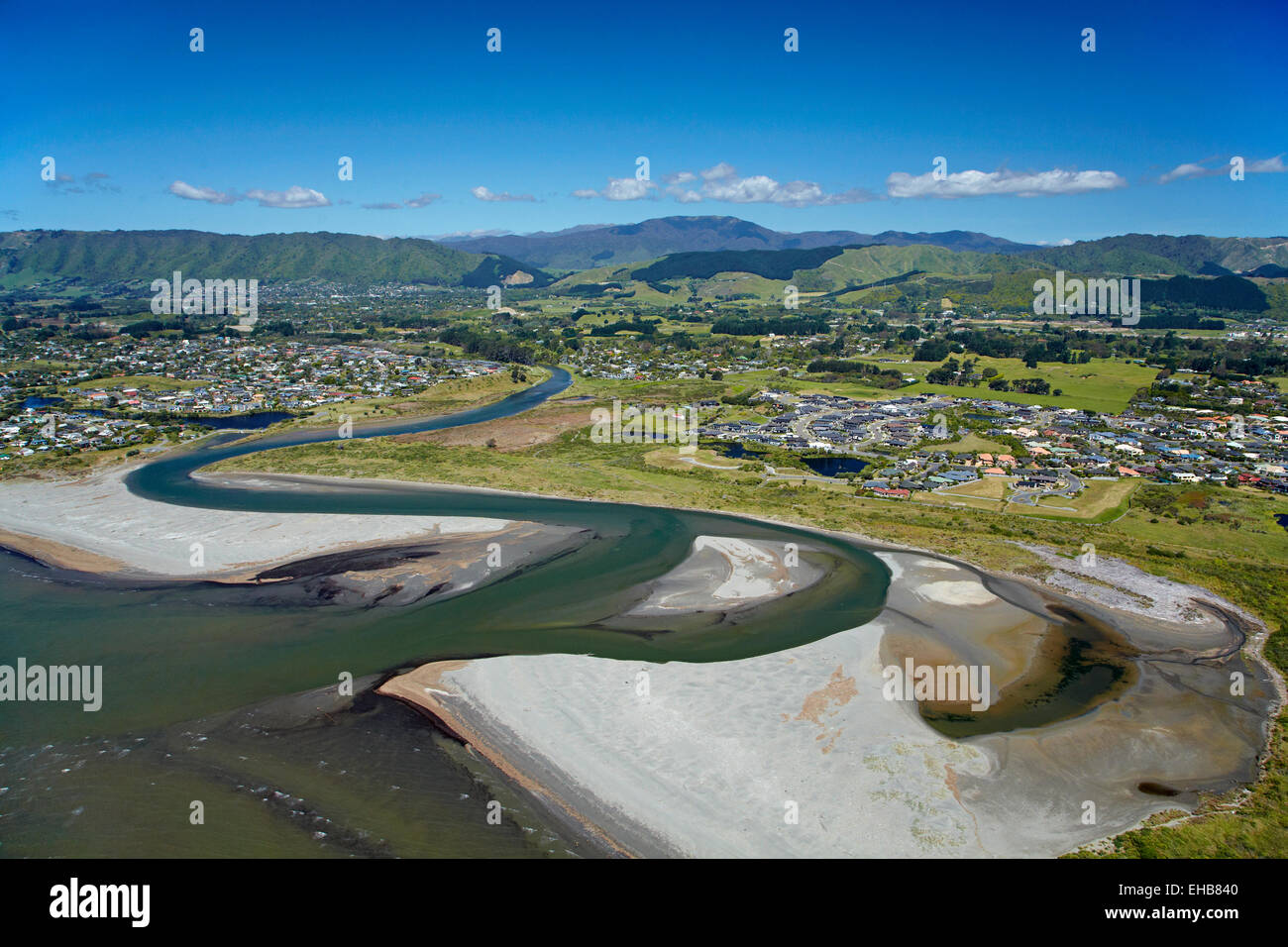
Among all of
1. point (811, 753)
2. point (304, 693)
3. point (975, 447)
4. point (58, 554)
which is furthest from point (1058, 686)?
point (58, 554)

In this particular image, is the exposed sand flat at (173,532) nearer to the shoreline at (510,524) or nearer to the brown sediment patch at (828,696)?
the shoreline at (510,524)

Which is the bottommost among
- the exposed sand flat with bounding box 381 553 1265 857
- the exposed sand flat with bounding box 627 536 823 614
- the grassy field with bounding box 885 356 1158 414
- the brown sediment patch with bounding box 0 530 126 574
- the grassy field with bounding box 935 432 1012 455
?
the exposed sand flat with bounding box 381 553 1265 857

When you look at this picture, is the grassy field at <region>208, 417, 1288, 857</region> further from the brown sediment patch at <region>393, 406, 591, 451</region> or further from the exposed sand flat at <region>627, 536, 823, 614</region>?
the exposed sand flat at <region>627, 536, 823, 614</region>

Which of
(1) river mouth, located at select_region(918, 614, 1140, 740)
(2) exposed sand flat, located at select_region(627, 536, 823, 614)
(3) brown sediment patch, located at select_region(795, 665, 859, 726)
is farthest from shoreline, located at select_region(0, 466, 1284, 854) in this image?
(2) exposed sand flat, located at select_region(627, 536, 823, 614)

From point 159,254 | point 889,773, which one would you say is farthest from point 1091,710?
point 159,254

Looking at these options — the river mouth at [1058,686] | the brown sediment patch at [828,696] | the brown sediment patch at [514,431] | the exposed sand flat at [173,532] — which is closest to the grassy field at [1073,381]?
the brown sediment patch at [514,431]

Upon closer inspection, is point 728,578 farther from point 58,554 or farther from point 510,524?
point 58,554

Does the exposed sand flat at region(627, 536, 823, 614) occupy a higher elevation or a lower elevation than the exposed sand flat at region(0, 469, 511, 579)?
lower

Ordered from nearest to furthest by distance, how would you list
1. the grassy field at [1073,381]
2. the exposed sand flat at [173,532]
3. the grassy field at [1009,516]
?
the grassy field at [1009,516] → the exposed sand flat at [173,532] → the grassy field at [1073,381]
